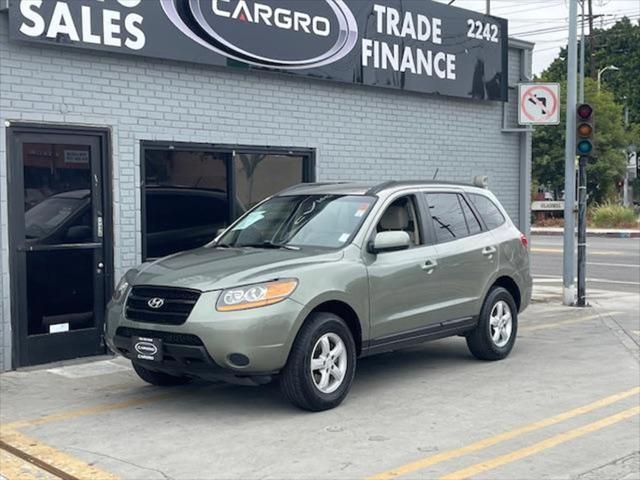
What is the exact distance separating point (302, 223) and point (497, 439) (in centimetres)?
264

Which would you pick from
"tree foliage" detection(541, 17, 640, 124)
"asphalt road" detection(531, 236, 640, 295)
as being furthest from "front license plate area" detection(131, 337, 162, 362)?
"tree foliage" detection(541, 17, 640, 124)

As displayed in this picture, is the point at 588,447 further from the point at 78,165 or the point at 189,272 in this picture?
the point at 78,165

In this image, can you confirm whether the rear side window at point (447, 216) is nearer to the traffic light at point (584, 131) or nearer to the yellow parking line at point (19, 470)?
the yellow parking line at point (19, 470)

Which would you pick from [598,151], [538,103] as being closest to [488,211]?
[538,103]

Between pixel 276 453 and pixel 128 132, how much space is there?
474 cm

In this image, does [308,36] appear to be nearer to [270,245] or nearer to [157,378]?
[270,245]

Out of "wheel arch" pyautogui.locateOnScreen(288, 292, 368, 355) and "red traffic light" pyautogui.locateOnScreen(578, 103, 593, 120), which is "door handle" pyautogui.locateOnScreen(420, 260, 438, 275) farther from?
"red traffic light" pyautogui.locateOnScreen(578, 103, 593, 120)

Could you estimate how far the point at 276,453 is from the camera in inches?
225

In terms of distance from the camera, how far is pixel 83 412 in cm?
686

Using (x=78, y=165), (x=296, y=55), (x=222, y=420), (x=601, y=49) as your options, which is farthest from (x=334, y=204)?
(x=601, y=49)

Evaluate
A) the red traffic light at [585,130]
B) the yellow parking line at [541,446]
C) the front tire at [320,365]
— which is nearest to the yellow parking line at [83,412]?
the front tire at [320,365]

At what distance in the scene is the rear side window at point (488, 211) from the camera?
8977 mm

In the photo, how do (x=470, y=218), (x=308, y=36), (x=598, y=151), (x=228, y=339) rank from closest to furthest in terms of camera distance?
(x=228, y=339), (x=470, y=218), (x=308, y=36), (x=598, y=151)

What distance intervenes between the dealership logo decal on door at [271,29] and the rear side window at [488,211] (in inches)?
124
